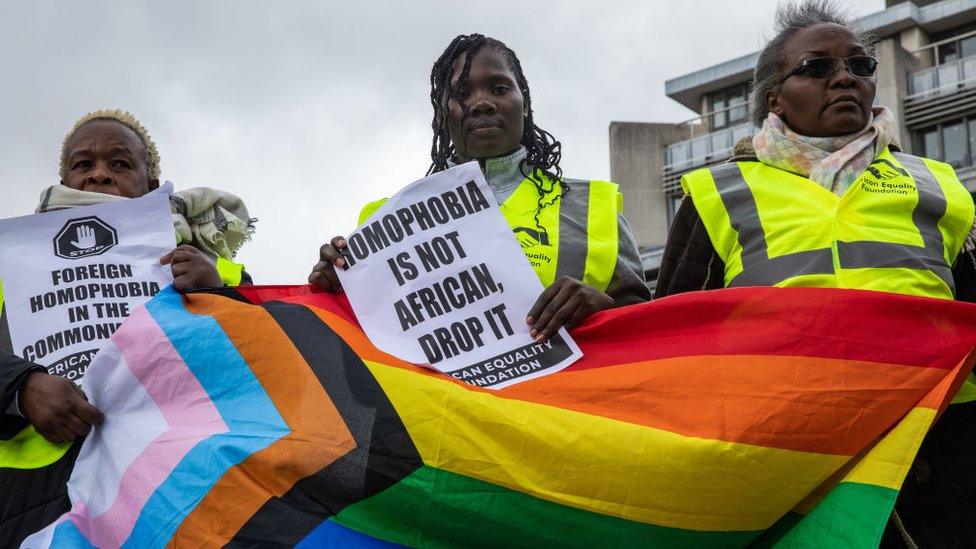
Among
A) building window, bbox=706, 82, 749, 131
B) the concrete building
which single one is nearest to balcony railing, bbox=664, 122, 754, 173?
the concrete building

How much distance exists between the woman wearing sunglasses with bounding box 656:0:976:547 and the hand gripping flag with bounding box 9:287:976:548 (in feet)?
0.72

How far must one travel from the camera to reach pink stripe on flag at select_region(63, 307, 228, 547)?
3.41 metres

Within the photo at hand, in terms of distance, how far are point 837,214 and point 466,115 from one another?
1.26m

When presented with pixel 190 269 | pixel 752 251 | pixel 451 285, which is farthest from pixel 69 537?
pixel 752 251

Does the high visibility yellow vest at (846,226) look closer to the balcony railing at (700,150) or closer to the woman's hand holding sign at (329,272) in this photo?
the woman's hand holding sign at (329,272)

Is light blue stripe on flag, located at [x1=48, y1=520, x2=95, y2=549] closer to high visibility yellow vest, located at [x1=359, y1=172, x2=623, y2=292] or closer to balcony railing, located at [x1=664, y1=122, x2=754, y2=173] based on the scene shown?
high visibility yellow vest, located at [x1=359, y1=172, x2=623, y2=292]

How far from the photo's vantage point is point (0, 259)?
13.4ft

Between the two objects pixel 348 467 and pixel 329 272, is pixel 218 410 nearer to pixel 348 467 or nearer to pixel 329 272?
pixel 348 467

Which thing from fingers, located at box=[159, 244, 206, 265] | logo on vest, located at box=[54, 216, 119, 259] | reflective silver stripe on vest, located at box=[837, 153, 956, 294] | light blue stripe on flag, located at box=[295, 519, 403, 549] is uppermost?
logo on vest, located at box=[54, 216, 119, 259]

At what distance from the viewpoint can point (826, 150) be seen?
3969 mm

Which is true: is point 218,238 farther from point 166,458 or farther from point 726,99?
point 726,99

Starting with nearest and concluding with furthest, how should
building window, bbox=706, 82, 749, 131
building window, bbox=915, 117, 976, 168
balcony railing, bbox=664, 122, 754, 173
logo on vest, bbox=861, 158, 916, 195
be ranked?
logo on vest, bbox=861, 158, 916, 195, building window, bbox=915, 117, 976, 168, balcony railing, bbox=664, 122, 754, 173, building window, bbox=706, 82, 749, 131

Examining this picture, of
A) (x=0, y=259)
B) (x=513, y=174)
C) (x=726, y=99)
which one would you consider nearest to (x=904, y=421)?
(x=513, y=174)

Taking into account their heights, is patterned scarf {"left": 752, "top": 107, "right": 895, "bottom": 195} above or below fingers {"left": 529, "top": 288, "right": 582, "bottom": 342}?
above
